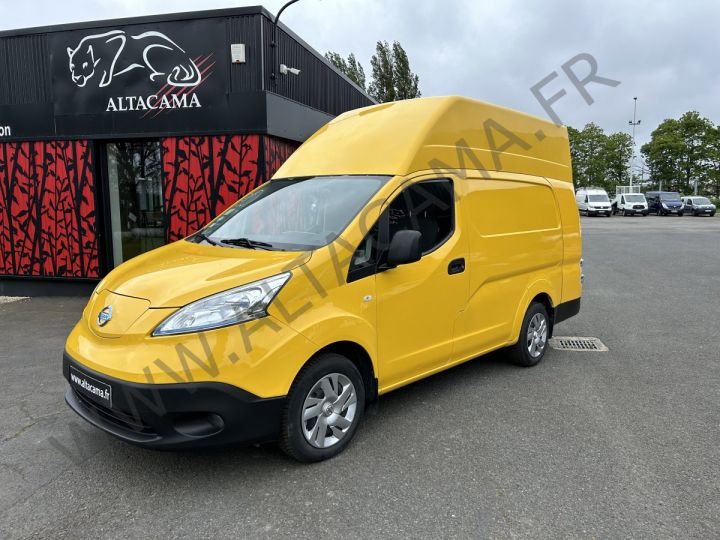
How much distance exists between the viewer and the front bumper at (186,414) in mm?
2908

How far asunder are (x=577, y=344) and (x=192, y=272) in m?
4.72

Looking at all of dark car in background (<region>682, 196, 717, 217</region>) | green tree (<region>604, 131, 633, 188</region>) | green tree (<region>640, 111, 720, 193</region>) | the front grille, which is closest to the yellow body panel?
the front grille

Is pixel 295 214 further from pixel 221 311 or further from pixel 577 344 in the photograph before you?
pixel 577 344

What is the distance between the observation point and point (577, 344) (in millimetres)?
6344

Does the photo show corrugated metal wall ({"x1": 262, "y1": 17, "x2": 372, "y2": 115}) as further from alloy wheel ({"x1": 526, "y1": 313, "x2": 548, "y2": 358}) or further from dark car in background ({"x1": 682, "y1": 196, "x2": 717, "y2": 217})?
dark car in background ({"x1": 682, "y1": 196, "x2": 717, "y2": 217})

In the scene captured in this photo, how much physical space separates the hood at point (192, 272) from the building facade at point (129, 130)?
198 inches

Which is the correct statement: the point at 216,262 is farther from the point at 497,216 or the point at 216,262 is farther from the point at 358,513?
the point at 497,216

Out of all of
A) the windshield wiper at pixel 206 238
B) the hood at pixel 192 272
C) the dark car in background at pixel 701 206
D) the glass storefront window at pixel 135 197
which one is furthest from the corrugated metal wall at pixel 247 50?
the dark car in background at pixel 701 206

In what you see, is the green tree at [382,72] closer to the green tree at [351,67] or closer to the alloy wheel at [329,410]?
the green tree at [351,67]

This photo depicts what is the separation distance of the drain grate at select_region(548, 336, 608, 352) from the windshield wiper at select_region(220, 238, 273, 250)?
3.91 m

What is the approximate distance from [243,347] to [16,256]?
840cm

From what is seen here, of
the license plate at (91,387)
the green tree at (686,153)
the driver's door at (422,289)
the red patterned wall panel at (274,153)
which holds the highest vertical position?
the green tree at (686,153)

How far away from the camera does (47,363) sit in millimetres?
5598

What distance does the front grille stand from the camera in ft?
9.93
